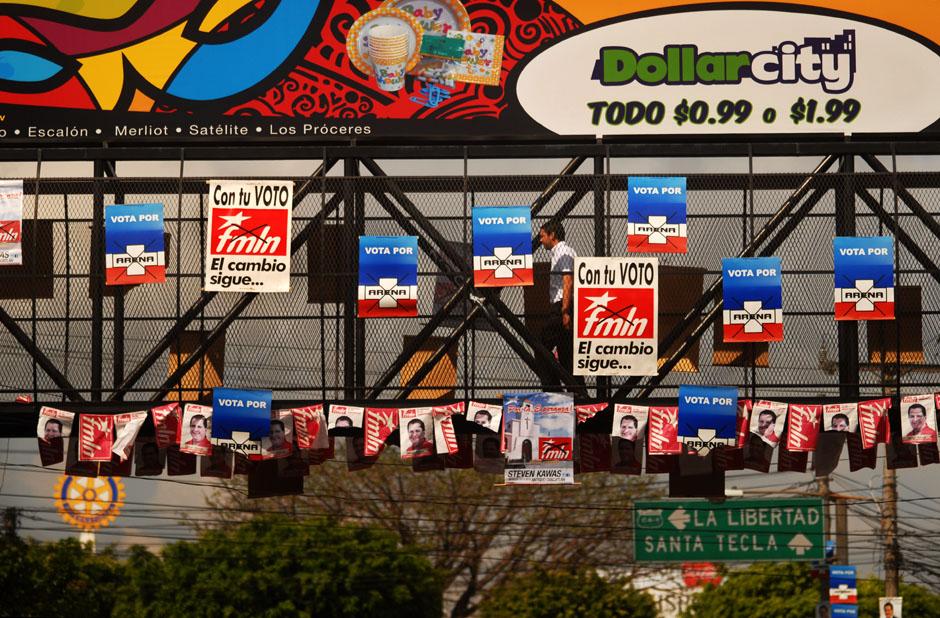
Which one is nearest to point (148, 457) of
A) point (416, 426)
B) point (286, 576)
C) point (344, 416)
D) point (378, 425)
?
point (344, 416)

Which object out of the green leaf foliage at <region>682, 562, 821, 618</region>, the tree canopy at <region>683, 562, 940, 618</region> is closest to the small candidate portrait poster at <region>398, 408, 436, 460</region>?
the tree canopy at <region>683, 562, 940, 618</region>

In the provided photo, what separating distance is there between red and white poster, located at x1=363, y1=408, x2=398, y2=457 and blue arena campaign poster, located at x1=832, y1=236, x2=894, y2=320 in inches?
179

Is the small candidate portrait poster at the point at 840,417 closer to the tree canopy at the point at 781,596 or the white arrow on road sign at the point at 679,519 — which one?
the tree canopy at the point at 781,596

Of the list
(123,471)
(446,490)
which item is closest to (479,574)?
(446,490)

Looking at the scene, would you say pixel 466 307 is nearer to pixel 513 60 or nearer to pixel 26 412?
pixel 513 60

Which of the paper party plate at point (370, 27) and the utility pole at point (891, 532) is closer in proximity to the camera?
the paper party plate at point (370, 27)

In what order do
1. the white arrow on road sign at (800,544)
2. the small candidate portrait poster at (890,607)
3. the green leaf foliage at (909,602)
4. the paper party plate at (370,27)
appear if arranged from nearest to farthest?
the paper party plate at (370,27) → the small candidate portrait poster at (890,607) → the green leaf foliage at (909,602) → the white arrow on road sign at (800,544)

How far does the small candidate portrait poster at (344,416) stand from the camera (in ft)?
48.7

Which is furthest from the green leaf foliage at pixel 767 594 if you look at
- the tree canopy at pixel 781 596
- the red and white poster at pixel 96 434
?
the red and white poster at pixel 96 434

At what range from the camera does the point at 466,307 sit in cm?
1509

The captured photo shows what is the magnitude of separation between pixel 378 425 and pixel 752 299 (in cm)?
389

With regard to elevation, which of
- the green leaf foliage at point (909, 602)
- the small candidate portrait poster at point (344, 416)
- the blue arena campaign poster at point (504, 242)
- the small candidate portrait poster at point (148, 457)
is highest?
the blue arena campaign poster at point (504, 242)

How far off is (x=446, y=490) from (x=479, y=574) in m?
3.96

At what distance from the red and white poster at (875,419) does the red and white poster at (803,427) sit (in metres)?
0.46
